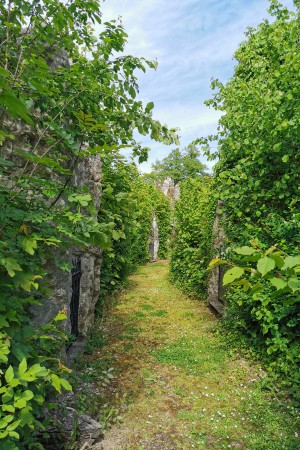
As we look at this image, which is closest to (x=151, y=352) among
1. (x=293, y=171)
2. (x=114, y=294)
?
(x=114, y=294)

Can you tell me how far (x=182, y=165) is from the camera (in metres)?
47.3

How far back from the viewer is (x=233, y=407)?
160 inches

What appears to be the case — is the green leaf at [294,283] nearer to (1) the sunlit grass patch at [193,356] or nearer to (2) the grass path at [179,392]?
(2) the grass path at [179,392]

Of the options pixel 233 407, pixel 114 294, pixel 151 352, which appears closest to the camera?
pixel 233 407

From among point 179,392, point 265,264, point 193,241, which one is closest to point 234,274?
point 265,264

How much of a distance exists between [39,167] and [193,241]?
8.09 m

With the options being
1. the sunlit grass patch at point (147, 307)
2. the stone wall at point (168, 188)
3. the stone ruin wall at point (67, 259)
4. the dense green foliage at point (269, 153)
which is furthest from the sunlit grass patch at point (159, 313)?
the stone wall at point (168, 188)

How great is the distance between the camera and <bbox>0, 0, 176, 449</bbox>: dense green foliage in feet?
5.79

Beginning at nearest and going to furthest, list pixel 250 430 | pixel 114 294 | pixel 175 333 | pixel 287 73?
pixel 250 430
pixel 287 73
pixel 175 333
pixel 114 294

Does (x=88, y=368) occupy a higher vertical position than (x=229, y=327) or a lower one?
lower

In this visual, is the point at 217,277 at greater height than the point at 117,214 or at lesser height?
lesser

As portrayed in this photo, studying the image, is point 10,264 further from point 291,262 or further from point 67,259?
point 67,259

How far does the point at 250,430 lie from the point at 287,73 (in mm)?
5127

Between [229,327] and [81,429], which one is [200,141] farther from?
[81,429]
